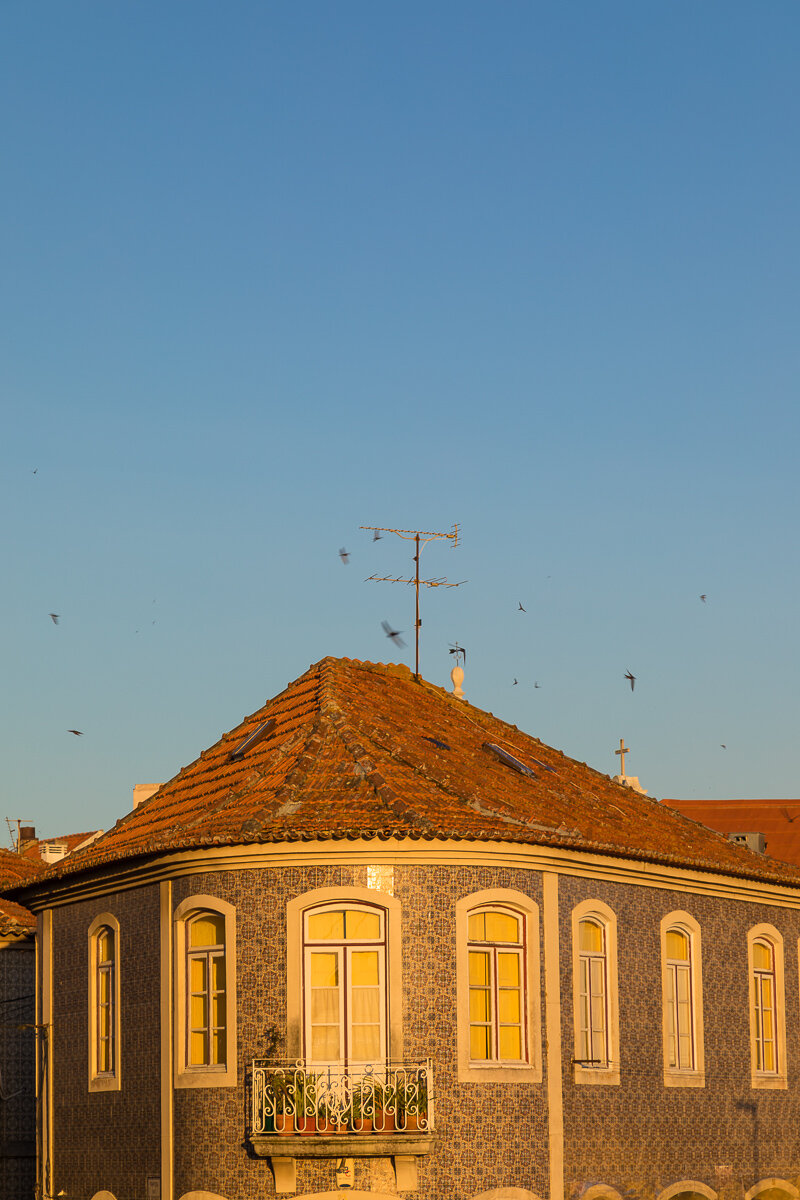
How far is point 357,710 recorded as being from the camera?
27.6 meters

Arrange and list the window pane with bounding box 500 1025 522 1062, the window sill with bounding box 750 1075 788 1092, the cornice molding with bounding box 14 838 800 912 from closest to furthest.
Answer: the cornice molding with bounding box 14 838 800 912
the window pane with bounding box 500 1025 522 1062
the window sill with bounding box 750 1075 788 1092

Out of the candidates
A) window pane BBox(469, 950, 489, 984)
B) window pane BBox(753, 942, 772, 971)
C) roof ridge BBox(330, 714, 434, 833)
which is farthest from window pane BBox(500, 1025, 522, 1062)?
window pane BBox(753, 942, 772, 971)

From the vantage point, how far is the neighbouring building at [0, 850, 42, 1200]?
120 ft

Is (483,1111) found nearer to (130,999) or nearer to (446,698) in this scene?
(130,999)

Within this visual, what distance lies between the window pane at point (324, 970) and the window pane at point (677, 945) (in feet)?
21.7

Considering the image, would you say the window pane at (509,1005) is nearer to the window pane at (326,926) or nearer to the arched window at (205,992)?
the window pane at (326,926)

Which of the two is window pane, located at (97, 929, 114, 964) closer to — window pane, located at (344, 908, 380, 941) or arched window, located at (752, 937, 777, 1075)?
window pane, located at (344, 908, 380, 941)

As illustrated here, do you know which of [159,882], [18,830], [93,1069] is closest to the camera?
[159,882]

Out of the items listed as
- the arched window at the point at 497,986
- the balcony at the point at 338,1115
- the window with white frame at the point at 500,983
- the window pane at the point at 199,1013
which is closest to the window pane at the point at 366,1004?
the balcony at the point at 338,1115

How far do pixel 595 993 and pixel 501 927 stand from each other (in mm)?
2526

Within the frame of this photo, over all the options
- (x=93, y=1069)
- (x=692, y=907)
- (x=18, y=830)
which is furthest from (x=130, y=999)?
(x=18, y=830)

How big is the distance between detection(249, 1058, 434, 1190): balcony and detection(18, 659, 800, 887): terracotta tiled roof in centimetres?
304

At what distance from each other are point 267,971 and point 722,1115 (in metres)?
8.86

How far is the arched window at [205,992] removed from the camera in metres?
23.9
